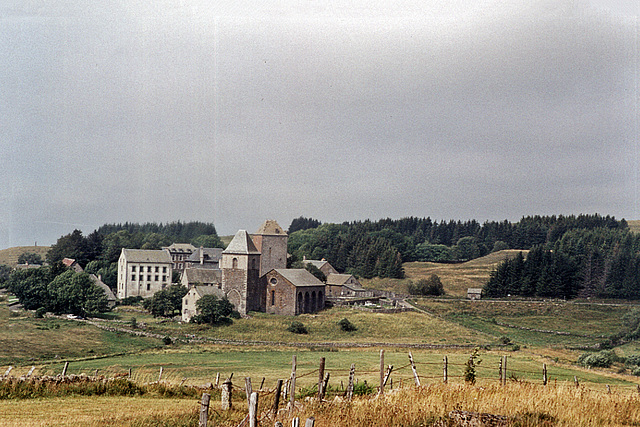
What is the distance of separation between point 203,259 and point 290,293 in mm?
32043

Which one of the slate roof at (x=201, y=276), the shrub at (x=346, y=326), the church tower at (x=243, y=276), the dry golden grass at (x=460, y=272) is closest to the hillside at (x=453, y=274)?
the dry golden grass at (x=460, y=272)

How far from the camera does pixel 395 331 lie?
4428 cm

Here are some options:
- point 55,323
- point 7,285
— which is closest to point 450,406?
point 55,323

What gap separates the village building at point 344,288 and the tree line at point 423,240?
788 inches

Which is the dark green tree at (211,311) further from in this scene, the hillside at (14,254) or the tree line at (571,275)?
the tree line at (571,275)

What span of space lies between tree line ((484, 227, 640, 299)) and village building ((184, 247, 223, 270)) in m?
38.4

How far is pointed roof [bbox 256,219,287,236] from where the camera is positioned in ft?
197

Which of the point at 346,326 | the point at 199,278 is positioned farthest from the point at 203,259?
the point at 346,326

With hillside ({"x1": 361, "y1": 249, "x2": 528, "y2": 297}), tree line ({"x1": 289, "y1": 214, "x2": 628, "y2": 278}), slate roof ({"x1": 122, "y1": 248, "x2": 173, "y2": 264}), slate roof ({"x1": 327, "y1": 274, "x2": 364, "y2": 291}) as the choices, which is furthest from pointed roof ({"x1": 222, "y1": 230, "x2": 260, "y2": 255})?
tree line ({"x1": 289, "y1": 214, "x2": 628, "y2": 278})

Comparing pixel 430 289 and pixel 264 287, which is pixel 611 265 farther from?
pixel 264 287

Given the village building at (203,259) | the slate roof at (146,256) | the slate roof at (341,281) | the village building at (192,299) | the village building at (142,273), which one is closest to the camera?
the village building at (192,299)

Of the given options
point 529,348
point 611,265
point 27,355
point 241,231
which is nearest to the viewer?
point 27,355

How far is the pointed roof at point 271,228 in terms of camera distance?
197 ft

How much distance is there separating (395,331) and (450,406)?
1384 inches
